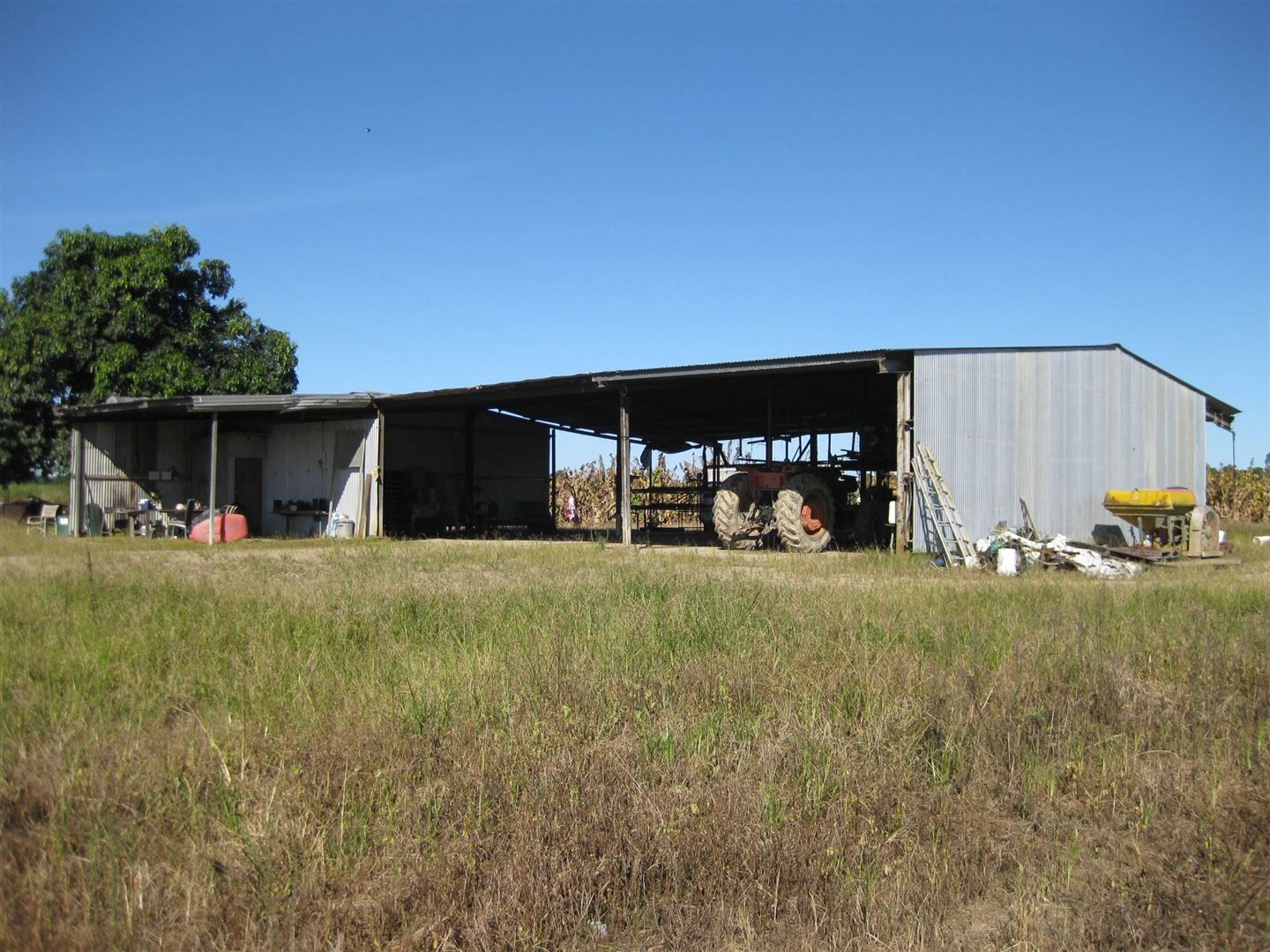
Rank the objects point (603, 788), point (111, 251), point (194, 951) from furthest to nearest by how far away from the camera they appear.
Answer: point (111, 251) < point (603, 788) < point (194, 951)

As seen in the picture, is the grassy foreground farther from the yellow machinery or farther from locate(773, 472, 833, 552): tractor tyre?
locate(773, 472, 833, 552): tractor tyre

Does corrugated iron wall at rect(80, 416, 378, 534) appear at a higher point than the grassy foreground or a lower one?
higher

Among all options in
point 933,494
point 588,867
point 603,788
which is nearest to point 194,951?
point 588,867

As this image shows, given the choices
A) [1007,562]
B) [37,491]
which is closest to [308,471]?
[1007,562]

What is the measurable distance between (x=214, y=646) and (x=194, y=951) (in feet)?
10.9

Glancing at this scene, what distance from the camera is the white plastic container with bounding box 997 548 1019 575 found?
11305mm

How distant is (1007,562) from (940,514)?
245cm

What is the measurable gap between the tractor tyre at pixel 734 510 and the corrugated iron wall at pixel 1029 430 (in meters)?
2.85

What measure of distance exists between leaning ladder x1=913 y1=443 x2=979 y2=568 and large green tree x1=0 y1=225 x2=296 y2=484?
1871 centimetres

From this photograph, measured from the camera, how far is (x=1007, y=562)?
37.4 feet

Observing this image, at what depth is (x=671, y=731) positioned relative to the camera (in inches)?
162

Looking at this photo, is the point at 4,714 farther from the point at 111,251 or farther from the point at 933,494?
the point at 111,251

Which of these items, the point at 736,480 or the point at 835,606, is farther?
the point at 736,480

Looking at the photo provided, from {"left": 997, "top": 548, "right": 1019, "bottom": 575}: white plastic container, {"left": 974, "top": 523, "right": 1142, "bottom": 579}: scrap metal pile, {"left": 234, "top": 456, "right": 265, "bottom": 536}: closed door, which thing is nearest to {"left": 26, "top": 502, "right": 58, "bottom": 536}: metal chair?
{"left": 234, "top": 456, "right": 265, "bottom": 536}: closed door
